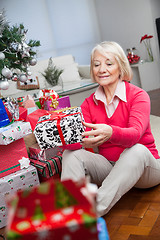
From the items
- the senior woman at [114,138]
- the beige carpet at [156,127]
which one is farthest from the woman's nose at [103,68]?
the beige carpet at [156,127]

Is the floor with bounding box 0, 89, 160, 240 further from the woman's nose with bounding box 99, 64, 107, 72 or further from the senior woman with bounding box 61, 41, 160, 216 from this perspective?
the woman's nose with bounding box 99, 64, 107, 72

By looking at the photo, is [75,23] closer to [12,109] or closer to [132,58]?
[132,58]

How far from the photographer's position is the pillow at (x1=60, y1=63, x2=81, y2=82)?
4410 mm

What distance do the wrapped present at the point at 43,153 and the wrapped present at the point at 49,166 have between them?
0.04m

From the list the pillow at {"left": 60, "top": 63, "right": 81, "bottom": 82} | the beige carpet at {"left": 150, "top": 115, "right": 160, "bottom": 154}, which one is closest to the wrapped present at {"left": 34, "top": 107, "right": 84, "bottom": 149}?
the beige carpet at {"left": 150, "top": 115, "right": 160, "bottom": 154}

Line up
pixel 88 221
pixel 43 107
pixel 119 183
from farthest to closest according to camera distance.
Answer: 1. pixel 43 107
2. pixel 119 183
3. pixel 88 221

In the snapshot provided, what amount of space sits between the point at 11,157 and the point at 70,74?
292 cm

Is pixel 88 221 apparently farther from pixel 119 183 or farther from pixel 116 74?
pixel 116 74

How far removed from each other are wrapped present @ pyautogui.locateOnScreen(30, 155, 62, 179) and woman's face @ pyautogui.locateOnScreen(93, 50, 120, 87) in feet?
1.78

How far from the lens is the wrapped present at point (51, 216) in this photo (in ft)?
1.62

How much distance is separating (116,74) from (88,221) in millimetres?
1188

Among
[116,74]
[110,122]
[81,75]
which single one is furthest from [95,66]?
[81,75]

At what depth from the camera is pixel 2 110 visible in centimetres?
160

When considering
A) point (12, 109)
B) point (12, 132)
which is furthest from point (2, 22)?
point (12, 132)
